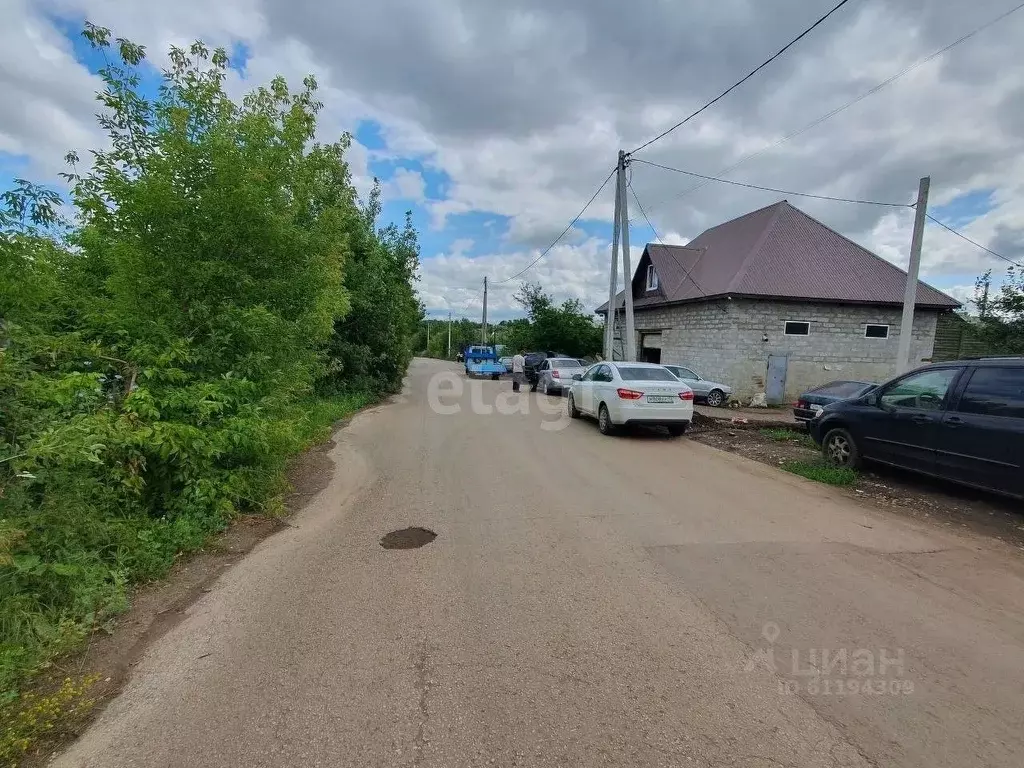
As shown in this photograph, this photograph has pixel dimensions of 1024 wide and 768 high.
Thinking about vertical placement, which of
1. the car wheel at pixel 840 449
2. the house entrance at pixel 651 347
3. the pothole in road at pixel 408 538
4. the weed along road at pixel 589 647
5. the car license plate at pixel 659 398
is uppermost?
the house entrance at pixel 651 347

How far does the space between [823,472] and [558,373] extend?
524 inches

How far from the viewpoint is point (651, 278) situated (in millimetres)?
24062

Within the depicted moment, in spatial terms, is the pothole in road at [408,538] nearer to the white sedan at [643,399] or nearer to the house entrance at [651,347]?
the white sedan at [643,399]

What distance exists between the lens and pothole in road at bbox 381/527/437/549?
477 centimetres

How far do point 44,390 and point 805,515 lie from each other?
707 cm

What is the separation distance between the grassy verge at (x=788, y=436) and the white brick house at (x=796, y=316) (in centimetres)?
674

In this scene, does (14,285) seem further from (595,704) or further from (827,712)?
(827,712)

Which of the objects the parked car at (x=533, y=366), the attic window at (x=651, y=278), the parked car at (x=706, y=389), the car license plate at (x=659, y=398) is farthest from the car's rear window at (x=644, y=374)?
the attic window at (x=651, y=278)

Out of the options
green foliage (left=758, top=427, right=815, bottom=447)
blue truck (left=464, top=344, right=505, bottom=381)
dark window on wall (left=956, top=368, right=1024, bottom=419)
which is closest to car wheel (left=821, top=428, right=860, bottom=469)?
dark window on wall (left=956, top=368, right=1024, bottom=419)

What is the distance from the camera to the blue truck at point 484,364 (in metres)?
31.7

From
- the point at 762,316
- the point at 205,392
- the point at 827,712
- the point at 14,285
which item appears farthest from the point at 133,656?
the point at 762,316

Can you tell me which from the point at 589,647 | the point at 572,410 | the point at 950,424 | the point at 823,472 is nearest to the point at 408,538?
the point at 589,647

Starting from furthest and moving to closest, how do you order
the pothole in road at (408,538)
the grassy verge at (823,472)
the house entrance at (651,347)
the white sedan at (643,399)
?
1. the house entrance at (651,347)
2. the white sedan at (643,399)
3. the grassy verge at (823,472)
4. the pothole in road at (408,538)

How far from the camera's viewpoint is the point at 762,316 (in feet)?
60.4
